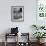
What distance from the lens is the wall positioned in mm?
7051

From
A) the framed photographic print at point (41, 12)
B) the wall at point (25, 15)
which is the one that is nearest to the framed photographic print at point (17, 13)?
the wall at point (25, 15)

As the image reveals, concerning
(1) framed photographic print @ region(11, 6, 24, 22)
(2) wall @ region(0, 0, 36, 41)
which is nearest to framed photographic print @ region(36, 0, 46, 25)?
(2) wall @ region(0, 0, 36, 41)

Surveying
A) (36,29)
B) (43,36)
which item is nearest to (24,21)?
(36,29)

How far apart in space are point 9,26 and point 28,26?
2.93 ft

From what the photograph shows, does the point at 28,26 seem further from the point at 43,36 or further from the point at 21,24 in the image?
the point at 43,36

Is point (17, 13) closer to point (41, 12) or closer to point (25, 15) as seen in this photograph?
point (25, 15)

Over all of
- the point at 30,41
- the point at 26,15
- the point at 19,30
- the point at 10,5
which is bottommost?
the point at 30,41

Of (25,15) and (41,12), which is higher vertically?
Result: (41,12)

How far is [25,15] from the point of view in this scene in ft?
23.3

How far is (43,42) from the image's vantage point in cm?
662

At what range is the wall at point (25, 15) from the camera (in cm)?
705

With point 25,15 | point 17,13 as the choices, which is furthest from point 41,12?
point 17,13

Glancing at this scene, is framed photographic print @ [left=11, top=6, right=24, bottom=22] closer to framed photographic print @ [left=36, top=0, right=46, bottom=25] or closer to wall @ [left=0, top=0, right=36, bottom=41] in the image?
wall @ [left=0, top=0, right=36, bottom=41]

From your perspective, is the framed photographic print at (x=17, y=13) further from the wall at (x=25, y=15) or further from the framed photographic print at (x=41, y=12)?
the framed photographic print at (x=41, y=12)
